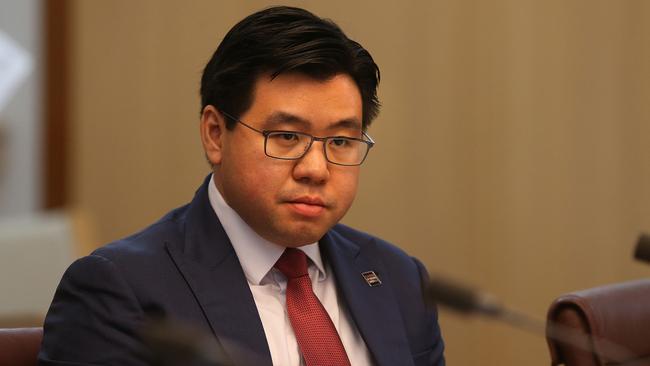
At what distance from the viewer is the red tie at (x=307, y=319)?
196 cm

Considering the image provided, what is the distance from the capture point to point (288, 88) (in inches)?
76.9

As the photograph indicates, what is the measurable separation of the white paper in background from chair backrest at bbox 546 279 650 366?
314 cm

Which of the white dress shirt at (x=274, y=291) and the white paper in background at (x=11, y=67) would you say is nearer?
the white dress shirt at (x=274, y=291)

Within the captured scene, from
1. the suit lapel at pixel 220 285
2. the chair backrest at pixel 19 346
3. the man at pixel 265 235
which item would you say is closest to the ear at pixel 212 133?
the man at pixel 265 235

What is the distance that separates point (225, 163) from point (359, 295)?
0.40 meters

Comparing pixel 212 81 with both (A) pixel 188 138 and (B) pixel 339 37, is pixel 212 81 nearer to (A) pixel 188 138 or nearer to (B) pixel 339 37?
(B) pixel 339 37

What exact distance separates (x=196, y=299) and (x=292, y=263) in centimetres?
25

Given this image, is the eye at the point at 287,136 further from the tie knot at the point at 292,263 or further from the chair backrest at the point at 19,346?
the chair backrest at the point at 19,346

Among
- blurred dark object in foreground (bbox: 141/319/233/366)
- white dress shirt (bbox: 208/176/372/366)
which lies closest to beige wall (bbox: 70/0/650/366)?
white dress shirt (bbox: 208/176/372/366)

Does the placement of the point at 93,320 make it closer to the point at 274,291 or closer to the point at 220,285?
the point at 220,285

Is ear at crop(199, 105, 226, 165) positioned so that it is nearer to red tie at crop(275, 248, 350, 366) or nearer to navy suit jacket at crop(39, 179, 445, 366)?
navy suit jacket at crop(39, 179, 445, 366)

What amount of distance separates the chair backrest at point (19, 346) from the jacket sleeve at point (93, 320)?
72 millimetres

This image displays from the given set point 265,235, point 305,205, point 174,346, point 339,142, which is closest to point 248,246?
point 265,235

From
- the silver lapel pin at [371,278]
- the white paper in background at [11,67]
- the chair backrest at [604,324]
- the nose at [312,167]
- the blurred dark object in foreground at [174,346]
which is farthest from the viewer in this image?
the white paper in background at [11,67]
